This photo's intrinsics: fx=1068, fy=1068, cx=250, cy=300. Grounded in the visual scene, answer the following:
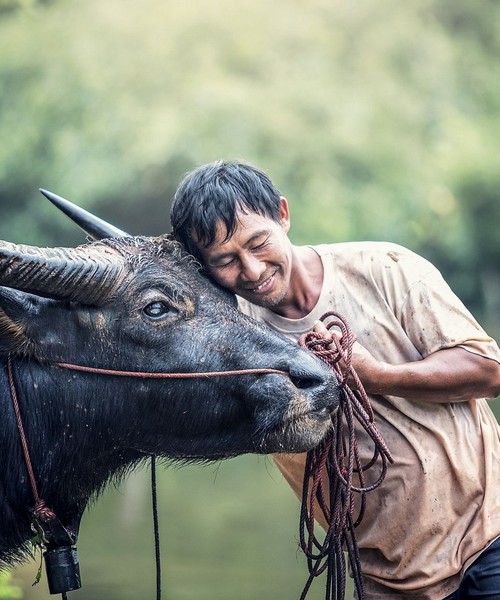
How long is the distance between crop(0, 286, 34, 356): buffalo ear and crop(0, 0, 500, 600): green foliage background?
32.9 feet

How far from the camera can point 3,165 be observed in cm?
1614

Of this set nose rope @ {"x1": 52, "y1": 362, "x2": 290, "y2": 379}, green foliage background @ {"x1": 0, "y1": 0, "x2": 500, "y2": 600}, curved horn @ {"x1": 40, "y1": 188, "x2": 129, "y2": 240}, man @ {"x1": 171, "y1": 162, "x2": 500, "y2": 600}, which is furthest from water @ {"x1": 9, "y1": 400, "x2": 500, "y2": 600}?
man @ {"x1": 171, "y1": 162, "x2": 500, "y2": 600}

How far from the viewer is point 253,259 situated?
13.1 ft

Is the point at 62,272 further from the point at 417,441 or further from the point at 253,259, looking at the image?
the point at 417,441

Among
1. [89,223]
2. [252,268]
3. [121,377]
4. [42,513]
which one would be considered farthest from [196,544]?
[252,268]

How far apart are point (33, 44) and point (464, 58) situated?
10.9m

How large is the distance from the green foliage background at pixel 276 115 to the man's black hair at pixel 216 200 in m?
9.87

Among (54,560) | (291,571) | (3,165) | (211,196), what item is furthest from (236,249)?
(3,165)

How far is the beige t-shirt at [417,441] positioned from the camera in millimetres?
3955

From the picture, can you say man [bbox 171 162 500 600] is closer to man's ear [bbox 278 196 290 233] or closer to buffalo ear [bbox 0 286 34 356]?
man's ear [bbox 278 196 290 233]

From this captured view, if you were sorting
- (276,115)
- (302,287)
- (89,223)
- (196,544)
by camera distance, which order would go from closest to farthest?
(302,287)
(89,223)
(196,544)
(276,115)

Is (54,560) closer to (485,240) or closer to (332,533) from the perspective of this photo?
(332,533)

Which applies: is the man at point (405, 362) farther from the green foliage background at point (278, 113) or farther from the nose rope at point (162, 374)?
the green foliage background at point (278, 113)

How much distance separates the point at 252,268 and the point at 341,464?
2.59 feet
